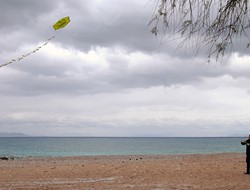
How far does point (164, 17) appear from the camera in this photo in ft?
20.0

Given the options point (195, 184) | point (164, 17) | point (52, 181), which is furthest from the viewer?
point (52, 181)

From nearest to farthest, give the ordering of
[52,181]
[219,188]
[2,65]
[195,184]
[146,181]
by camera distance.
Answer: [2,65]
[219,188]
[195,184]
[146,181]
[52,181]

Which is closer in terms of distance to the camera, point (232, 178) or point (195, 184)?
point (195, 184)

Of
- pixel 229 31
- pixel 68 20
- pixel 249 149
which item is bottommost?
pixel 249 149

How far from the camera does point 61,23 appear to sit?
3.20 meters

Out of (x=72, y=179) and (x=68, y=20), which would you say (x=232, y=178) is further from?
(x=68, y=20)

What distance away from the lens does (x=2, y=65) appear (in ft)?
9.51

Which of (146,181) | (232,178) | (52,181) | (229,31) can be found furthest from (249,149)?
(229,31)

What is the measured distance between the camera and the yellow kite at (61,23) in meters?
3.14

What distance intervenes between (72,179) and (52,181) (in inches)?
42.1

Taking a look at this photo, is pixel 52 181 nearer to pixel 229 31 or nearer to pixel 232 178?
pixel 232 178

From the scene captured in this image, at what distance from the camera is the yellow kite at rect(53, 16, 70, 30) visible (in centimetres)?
314

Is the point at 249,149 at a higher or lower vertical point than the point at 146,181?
higher

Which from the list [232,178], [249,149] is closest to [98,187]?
[232,178]
